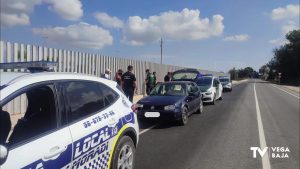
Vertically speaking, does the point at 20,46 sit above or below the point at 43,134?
above

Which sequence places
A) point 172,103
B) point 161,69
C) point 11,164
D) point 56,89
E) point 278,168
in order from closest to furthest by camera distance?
point 11,164
point 56,89
point 278,168
point 172,103
point 161,69

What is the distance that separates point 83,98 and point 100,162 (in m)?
0.78

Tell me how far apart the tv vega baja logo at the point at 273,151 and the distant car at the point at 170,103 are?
3.61 metres

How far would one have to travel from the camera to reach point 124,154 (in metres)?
5.48

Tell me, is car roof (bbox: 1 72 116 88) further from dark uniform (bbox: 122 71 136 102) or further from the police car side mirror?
dark uniform (bbox: 122 71 136 102)

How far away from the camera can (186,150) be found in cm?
827

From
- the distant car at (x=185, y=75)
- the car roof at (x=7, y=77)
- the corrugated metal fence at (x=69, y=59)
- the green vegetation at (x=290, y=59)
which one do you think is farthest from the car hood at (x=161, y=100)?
the green vegetation at (x=290, y=59)

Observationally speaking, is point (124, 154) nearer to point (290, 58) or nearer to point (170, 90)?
point (170, 90)

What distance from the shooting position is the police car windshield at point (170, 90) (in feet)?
43.6

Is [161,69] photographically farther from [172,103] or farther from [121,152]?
[121,152]

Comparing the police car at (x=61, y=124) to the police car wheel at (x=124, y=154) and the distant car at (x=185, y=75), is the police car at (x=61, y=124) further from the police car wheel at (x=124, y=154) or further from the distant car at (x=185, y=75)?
the distant car at (x=185, y=75)

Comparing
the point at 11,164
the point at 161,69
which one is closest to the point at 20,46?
the point at 11,164

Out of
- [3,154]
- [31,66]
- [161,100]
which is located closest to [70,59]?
[161,100]

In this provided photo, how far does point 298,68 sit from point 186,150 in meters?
110
